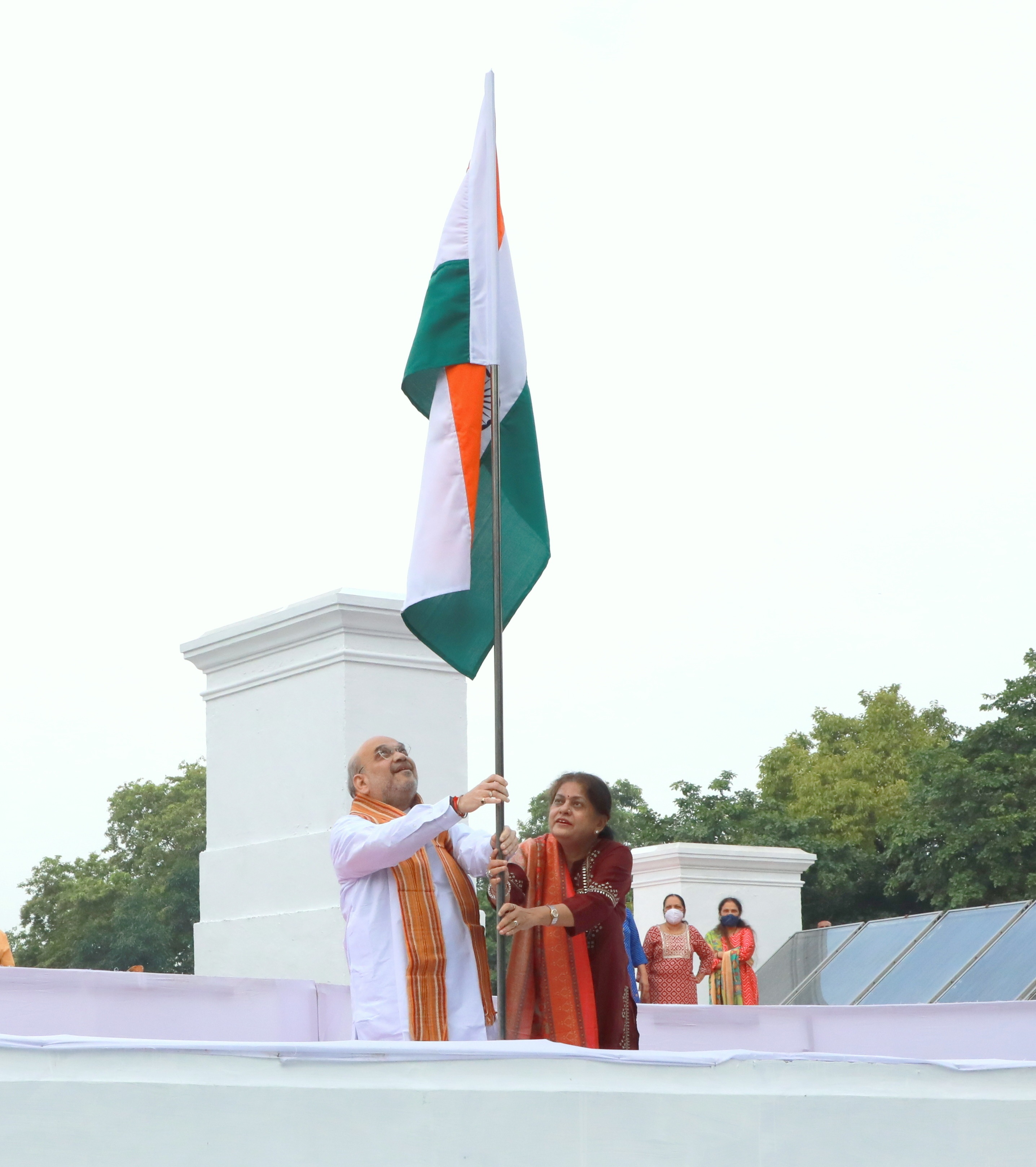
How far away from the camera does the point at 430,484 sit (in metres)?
4.97

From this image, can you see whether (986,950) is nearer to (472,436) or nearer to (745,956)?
(745,956)

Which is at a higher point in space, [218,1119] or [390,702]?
[390,702]

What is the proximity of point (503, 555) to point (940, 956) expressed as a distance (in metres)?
5.13

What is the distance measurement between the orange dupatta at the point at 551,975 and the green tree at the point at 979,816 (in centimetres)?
2755

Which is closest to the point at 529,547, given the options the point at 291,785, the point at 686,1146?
the point at 291,785

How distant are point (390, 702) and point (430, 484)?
5.84 ft

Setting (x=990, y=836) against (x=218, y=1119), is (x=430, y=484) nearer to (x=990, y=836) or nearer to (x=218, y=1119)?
(x=218, y=1119)

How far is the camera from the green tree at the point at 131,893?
4584 centimetres

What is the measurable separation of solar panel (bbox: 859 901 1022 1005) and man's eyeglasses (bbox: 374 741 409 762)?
4.84 metres

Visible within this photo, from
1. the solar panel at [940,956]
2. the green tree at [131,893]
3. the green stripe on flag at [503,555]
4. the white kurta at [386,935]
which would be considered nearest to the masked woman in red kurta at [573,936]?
the white kurta at [386,935]

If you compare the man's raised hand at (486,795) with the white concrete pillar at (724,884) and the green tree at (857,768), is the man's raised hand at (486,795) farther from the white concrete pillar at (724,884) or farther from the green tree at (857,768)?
the green tree at (857,768)

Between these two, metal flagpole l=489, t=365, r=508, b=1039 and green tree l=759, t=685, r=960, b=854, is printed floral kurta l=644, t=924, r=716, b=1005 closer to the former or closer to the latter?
metal flagpole l=489, t=365, r=508, b=1039

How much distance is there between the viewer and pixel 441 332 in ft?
16.6

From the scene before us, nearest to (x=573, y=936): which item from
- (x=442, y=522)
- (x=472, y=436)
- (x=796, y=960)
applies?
(x=442, y=522)
